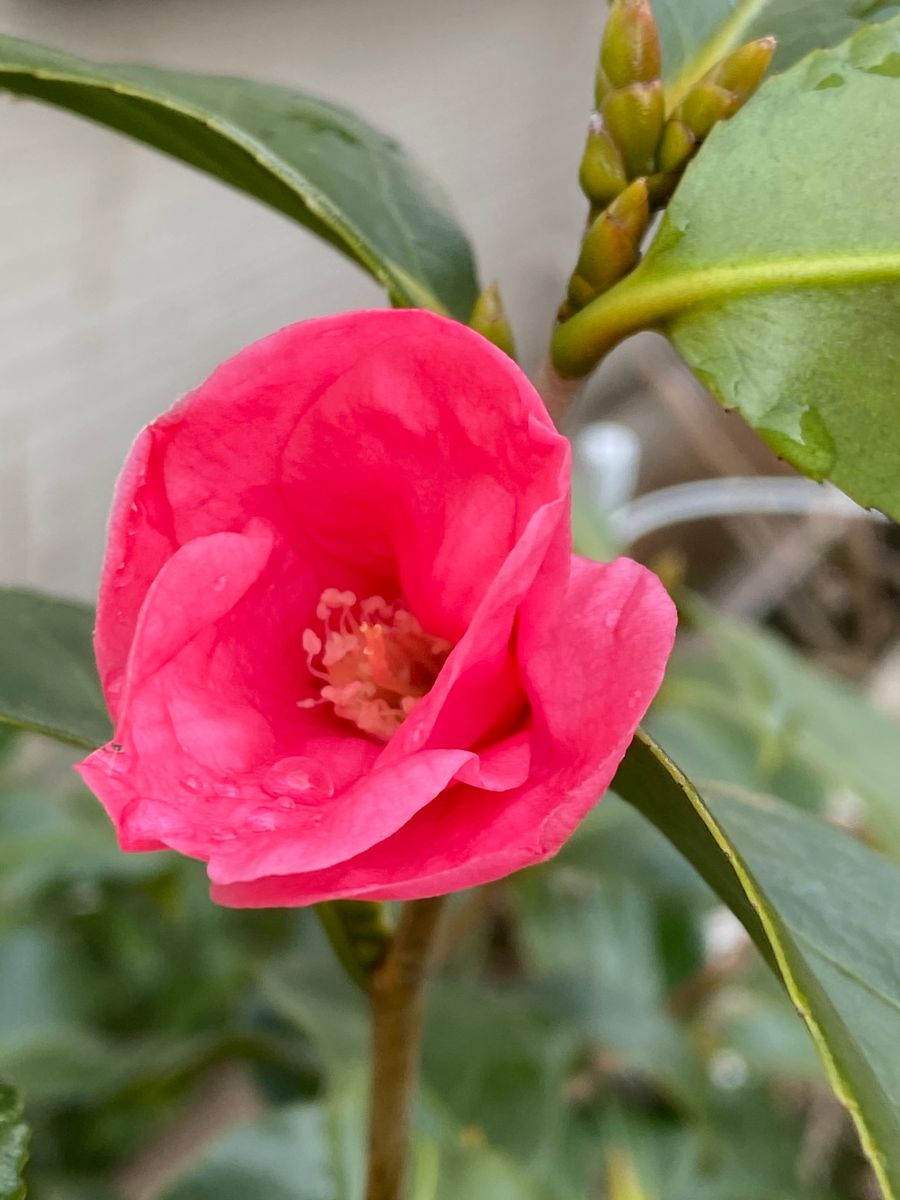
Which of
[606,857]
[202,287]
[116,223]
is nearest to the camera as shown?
[606,857]

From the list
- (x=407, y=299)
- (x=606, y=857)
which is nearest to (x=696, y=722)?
(x=606, y=857)

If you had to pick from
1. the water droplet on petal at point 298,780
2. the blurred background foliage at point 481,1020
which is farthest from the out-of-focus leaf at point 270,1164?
the water droplet on petal at point 298,780

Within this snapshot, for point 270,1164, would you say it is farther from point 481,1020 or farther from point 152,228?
point 152,228

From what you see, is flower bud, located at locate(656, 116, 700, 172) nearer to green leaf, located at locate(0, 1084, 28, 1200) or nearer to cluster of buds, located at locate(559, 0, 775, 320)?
cluster of buds, located at locate(559, 0, 775, 320)

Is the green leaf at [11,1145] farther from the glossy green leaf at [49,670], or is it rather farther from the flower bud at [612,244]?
the flower bud at [612,244]

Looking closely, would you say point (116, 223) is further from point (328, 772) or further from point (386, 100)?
point (328, 772)

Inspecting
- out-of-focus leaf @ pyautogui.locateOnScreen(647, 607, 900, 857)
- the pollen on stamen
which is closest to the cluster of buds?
the pollen on stamen
